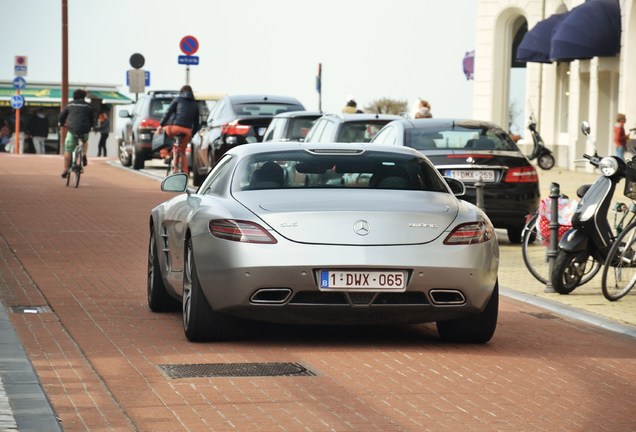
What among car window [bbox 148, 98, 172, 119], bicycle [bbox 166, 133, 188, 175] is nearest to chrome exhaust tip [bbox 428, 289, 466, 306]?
bicycle [bbox 166, 133, 188, 175]

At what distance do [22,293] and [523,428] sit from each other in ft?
19.6

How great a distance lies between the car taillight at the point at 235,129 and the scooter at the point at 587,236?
50.7 ft

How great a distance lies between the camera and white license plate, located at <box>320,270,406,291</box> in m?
9.22

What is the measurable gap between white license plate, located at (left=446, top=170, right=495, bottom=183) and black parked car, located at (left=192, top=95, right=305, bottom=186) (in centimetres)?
1016

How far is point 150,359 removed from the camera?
9.00 metres

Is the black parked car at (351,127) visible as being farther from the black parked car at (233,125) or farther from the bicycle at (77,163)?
the bicycle at (77,163)

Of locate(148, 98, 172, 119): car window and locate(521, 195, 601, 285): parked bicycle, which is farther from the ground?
locate(148, 98, 172, 119): car window

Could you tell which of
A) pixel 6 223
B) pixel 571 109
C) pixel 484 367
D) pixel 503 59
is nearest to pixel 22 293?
pixel 484 367

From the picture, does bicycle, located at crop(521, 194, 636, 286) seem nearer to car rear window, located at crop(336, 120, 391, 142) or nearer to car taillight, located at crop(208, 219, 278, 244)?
car taillight, located at crop(208, 219, 278, 244)

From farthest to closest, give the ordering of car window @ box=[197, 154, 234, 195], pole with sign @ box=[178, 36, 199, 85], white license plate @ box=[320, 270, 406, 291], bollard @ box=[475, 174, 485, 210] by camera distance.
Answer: pole with sign @ box=[178, 36, 199, 85] → bollard @ box=[475, 174, 485, 210] → car window @ box=[197, 154, 234, 195] → white license plate @ box=[320, 270, 406, 291]

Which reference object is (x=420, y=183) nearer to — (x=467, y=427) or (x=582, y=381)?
(x=582, y=381)

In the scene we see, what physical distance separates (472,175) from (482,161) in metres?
0.24

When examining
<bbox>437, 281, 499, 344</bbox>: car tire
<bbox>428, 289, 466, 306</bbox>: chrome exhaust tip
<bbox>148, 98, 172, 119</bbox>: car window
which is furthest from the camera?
<bbox>148, 98, 172, 119</bbox>: car window

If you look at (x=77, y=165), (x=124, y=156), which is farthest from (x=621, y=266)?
(x=124, y=156)
